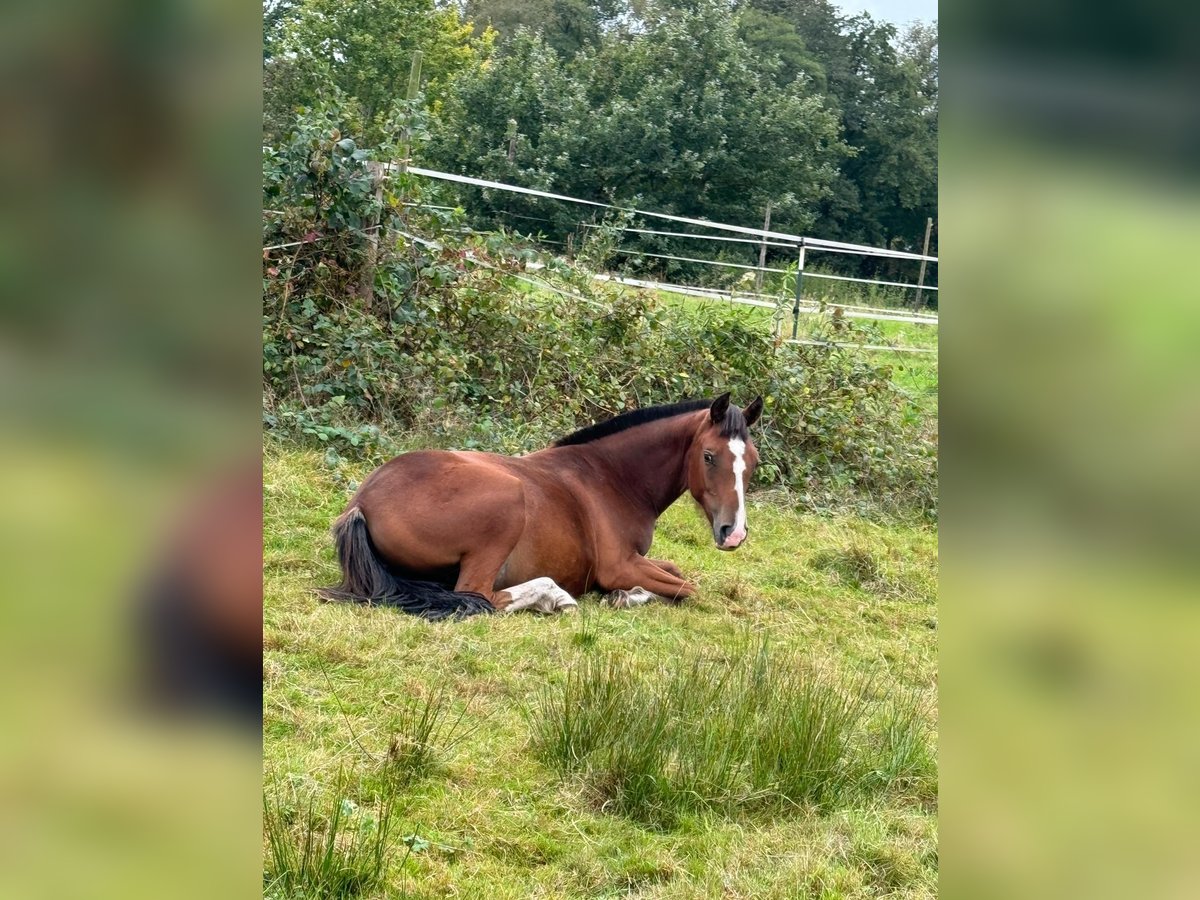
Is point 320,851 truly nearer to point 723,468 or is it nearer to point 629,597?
point 629,597

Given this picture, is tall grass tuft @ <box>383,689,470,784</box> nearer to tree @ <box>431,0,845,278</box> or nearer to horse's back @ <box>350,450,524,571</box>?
horse's back @ <box>350,450,524,571</box>

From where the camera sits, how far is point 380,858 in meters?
2.30

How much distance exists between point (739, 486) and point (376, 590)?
2.07m

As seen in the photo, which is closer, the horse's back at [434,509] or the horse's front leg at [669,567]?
the horse's back at [434,509]

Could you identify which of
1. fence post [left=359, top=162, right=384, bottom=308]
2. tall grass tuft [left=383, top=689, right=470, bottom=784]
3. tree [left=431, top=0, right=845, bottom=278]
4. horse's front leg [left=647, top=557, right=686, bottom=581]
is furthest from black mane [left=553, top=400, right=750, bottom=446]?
tree [left=431, top=0, right=845, bottom=278]

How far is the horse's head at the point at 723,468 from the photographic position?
561cm

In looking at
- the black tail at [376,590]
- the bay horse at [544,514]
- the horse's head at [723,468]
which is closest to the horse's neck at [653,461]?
the bay horse at [544,514]
